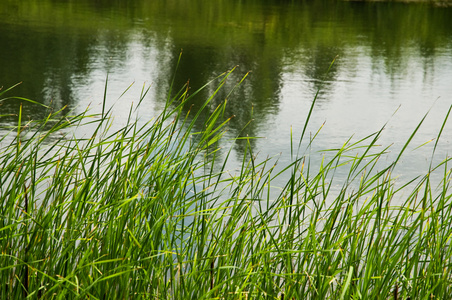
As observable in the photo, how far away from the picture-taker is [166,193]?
1445 mm

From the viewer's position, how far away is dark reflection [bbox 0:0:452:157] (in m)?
4.84

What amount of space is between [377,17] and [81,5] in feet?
13.8

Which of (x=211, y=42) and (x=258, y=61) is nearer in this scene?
(x=258, y=61)

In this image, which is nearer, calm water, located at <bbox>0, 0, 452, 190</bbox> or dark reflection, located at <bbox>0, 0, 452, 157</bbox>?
calm water, located at <bbox>0, 0, 452, 190</bbox>

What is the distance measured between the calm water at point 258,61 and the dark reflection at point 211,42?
0.04 feet

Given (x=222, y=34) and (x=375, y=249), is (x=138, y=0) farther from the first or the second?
(x=375, y=249)

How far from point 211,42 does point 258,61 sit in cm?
99

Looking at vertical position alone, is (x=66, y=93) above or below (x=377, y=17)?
below

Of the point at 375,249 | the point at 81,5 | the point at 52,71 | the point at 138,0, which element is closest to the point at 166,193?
the point at 375,249

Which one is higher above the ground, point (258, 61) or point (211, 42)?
point (211, 42)

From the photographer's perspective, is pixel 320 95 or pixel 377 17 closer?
pixel 320 95

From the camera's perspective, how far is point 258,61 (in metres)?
5.98

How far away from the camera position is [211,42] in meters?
6.80

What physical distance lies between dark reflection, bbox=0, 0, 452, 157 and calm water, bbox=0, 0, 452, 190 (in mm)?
13
